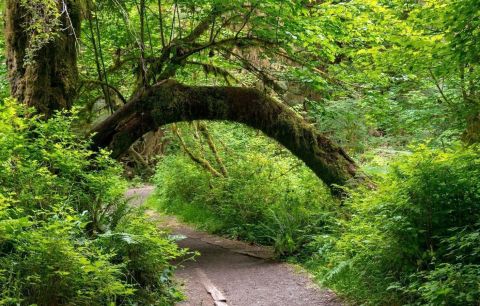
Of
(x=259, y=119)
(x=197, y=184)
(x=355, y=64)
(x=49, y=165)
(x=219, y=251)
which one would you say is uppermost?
(x=355, y=64)

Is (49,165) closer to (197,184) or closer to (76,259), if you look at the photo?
(76,259)

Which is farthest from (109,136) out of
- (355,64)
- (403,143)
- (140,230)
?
(403,143)

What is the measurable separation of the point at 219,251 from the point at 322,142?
3.54 metres

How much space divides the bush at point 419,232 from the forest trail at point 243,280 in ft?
2.95

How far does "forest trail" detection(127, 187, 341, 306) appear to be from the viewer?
22.0 feet

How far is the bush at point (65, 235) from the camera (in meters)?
4.10

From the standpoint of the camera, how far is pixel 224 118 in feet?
31.9

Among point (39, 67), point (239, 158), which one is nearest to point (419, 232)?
point (39, 67)

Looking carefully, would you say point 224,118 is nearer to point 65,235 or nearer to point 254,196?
point 254,196

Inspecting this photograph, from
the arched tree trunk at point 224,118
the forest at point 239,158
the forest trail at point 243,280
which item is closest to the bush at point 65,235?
the forest at point 239,158

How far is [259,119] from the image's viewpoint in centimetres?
977

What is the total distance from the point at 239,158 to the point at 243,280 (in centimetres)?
651

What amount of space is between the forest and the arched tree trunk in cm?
3

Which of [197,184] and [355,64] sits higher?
[355,64]
